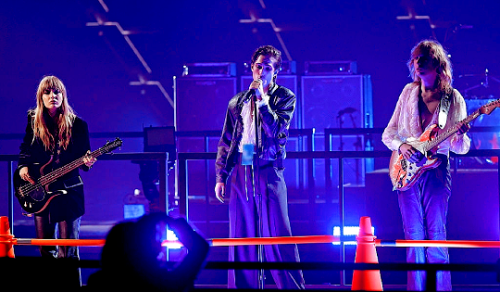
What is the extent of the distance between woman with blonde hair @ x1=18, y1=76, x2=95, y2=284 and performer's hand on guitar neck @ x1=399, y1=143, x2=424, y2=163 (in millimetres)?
2340

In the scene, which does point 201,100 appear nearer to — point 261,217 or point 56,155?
point 56,155

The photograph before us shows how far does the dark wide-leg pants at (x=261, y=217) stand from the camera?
183 inches

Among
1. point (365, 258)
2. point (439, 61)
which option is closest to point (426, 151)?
point (439, 61)

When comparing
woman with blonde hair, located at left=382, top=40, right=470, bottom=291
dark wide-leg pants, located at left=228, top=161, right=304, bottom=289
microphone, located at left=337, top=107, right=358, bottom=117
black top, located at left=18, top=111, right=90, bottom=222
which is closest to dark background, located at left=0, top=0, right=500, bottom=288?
microphone, located at left=337, top=107, right=358, bottom=117

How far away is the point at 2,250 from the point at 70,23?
7647mm

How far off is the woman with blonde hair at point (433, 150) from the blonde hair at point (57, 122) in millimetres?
2469

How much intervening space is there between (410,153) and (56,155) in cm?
265

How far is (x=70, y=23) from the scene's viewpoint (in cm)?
1169

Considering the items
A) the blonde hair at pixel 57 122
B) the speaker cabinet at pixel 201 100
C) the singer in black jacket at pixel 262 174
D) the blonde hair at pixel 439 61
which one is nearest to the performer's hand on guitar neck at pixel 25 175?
the blonde hair at pixel 57 122

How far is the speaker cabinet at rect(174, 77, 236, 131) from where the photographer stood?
1033 cm

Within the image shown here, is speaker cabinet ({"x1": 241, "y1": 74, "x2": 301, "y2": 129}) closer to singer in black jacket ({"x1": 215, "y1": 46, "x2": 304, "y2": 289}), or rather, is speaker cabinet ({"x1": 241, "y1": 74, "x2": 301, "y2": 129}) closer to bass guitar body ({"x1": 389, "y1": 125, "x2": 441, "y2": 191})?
singer in black jacket ({"x1": 215, "y1": 46, "x2": 304, "y2": 289})

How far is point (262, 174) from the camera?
4652 millimetres

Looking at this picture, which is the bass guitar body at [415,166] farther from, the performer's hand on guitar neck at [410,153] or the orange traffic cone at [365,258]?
the orange traffic cone at [365,258]

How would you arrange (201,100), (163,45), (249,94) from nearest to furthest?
(249,94) < (201,100) < (163,45)
